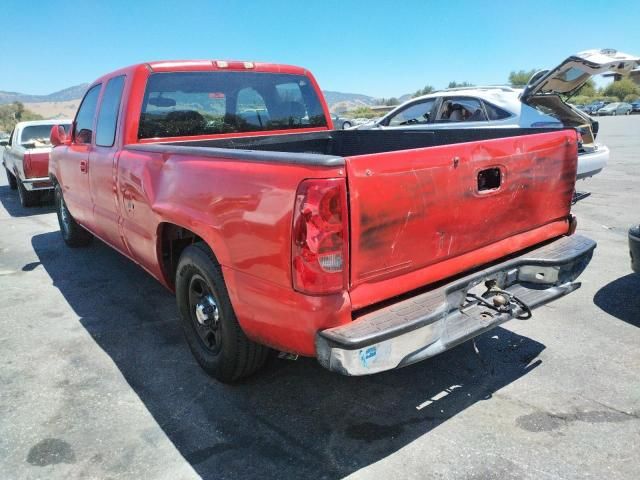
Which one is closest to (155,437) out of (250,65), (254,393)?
(254,393)

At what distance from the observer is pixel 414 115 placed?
9.27 m

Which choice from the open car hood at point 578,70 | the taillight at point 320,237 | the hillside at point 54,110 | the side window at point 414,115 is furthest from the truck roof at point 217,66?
the hillside at point 54,110

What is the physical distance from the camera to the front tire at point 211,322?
279cm

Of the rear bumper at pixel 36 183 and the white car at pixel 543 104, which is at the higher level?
the white car at pixel 543 104

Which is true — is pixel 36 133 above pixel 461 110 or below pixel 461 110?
below

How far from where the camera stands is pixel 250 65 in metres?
4.52

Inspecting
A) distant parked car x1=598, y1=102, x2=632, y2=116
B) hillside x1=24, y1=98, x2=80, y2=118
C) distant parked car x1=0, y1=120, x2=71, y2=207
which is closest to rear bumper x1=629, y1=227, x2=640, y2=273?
distant parked car x1=0, y1=120, x2=71, y2=207

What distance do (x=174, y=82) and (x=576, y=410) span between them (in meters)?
3.58

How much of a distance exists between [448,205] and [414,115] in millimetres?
7164

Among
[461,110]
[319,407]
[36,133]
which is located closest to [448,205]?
[319,407]

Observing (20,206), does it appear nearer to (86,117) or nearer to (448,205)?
(86,117)

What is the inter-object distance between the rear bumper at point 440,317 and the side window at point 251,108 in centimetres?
258

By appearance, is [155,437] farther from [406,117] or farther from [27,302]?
[406,117]

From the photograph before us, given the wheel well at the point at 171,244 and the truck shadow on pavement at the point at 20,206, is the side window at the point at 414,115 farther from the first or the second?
the truck shadow on pavement at the point at 20,206
